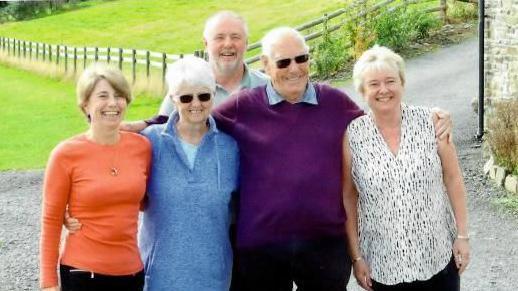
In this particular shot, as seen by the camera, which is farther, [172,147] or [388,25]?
[388,25]

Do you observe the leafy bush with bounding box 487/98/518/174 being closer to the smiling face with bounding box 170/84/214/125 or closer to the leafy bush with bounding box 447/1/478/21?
the smiling face with bounding box 170/84/214/125

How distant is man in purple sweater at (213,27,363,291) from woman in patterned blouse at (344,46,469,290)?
131 mm

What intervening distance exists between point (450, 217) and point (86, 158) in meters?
1.79

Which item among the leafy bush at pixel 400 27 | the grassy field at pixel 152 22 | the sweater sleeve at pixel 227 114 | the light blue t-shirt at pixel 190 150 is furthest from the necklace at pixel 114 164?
the grassy field at pixel 152 22

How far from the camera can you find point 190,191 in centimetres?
426

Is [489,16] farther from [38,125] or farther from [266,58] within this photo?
[38,125]

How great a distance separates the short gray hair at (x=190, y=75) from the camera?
425 centimetres

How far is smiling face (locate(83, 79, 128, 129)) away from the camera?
414 centimetres

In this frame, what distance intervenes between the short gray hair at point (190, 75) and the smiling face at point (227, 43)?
0.55 metres

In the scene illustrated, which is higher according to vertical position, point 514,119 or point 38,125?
point 514,119

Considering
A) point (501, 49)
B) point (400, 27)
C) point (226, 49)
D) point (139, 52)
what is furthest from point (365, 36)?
point (226, 49)

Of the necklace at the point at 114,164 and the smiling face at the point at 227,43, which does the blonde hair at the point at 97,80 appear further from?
the smiling face at the point at 227,43

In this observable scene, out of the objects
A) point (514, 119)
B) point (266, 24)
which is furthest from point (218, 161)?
point (266, 24)

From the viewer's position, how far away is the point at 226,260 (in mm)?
4406
